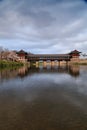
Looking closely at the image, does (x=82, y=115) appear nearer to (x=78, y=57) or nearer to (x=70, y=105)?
(x=70, y=105)

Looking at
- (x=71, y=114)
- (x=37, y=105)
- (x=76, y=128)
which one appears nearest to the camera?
(x=76, y=128)

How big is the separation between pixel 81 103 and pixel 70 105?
744 mm

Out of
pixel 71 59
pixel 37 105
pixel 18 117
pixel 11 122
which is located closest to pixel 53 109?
pixel 37 105

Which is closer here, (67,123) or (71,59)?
(67,123)

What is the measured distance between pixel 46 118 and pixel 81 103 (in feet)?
10.6

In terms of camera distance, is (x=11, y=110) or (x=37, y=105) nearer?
(x=11, y=110)

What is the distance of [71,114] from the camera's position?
314 inches

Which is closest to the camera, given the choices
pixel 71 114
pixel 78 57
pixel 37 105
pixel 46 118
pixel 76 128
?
pixel 76 128

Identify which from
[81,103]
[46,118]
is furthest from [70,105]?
[46,118]

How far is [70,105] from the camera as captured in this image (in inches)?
379

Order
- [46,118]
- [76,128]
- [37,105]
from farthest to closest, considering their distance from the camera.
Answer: [37,105] < [46,118] < [76,128]

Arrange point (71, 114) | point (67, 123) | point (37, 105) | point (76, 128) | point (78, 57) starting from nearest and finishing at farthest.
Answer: point (76, 128) → point (67, 123) → point (71, 114) → point (37, 105) → point (78, 57)

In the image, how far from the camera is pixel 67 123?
270 inches

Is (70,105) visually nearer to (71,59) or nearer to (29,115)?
(29,115)
